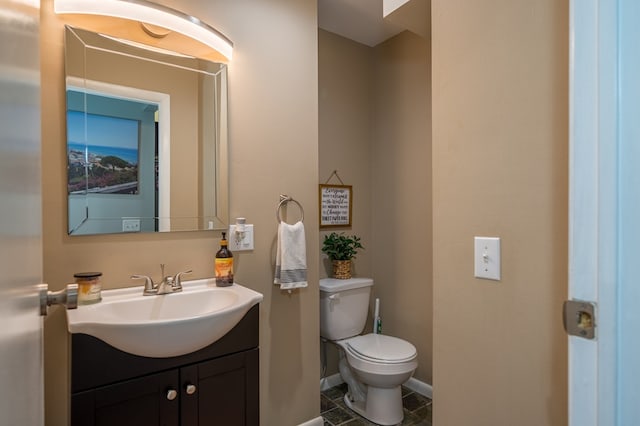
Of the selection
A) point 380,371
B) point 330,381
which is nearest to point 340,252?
point 380,371

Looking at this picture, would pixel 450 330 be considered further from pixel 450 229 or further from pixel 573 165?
pixel 573 165

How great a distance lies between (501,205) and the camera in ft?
3.10

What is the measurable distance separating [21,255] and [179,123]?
1.30 m

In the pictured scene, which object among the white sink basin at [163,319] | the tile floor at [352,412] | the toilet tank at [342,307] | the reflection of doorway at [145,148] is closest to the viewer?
the white sink basin at [163,319]

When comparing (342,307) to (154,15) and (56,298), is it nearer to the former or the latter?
(56,298)

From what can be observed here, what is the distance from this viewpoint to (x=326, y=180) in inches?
101

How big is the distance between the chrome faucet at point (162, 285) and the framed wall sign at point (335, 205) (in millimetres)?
1203

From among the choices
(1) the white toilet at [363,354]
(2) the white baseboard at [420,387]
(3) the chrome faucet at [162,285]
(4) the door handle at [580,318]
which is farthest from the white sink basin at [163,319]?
(2) the white baseboard at [420,387]

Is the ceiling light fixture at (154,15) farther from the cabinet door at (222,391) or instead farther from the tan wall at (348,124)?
the cabinet door at (222,391)

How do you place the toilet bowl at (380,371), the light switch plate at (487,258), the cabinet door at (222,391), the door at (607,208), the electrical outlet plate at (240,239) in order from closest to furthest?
the door at (607,208), the light switch plate at (487,258), the cabinet door at (222,391), the electrical outlet plate at (240,239), the toilet bowl at (380,371)

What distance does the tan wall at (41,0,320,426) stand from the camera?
141 centimetres

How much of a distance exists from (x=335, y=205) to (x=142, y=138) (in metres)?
1.41

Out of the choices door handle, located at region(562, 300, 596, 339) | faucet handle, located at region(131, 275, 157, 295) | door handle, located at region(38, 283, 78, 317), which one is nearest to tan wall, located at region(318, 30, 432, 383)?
faucet handle, located at region(131, 275, 157, 295)

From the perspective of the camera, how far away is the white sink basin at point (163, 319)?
43.8 inches
